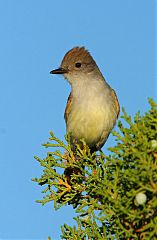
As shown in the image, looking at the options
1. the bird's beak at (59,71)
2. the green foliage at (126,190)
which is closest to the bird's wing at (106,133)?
the bird's beak at (59,71)

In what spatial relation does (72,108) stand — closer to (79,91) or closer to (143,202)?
(79,91)

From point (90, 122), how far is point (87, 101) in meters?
0.33

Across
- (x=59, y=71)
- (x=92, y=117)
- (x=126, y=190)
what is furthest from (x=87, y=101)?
(x=126, y=190)

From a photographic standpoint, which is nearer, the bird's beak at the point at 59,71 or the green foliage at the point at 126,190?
the green foliage at the point at 126,190

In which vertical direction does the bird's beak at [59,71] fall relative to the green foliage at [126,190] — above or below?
above

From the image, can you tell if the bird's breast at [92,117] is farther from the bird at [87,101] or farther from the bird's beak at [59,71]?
the bird's beak at [59,71]

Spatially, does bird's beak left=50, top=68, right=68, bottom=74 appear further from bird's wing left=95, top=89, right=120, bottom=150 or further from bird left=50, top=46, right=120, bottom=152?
bird's wing left=95, top=89, right=120, bottom=150

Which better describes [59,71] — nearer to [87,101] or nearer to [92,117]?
[87,101]

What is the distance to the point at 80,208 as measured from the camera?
496cm

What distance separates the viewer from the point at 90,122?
24.6 ft

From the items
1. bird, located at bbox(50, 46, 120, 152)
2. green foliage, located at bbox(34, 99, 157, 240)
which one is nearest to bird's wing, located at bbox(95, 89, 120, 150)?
bird, located at bbox(50, 46, 120, 152)

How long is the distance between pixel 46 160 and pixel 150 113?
1479 millimetres

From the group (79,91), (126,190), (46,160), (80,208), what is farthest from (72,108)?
(126,190)

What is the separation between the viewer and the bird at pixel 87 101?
7.52 metres
